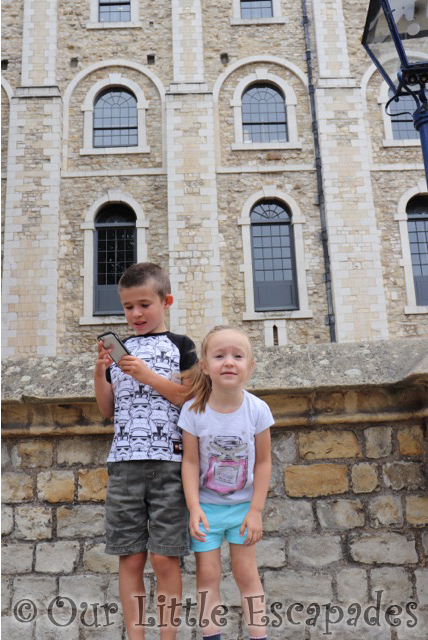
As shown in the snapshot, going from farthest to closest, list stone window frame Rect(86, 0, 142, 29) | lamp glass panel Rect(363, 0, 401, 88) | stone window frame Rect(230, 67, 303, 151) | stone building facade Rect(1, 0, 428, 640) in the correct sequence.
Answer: stone window frame Rect(86, 0, 142, 29), stone window frame Rect(230, 67, 303, 151), stone building facade Rect(1, 0, 428, 640), lamp glass panel Rect(363, 0, 401, 88)

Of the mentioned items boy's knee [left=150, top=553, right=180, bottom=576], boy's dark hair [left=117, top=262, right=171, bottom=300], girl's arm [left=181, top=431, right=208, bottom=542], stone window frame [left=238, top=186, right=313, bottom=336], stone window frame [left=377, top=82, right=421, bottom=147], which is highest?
stone window frame [left=377, top=82, right=421, bottom=147]

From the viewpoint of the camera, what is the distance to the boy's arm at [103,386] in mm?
2508

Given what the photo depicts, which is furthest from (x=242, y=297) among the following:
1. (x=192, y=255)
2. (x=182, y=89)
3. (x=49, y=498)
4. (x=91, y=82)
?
(x=49, y=498)

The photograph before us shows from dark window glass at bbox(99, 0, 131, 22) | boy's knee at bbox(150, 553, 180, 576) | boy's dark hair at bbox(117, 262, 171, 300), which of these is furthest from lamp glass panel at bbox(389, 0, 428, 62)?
dark window glass at bbox(99, 0, 131, 22)

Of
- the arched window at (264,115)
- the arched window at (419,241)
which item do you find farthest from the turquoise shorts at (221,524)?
the arched window at (264,115)

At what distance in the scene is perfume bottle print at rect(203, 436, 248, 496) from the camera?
92.6 inches

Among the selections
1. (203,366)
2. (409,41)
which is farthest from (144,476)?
(409,41)

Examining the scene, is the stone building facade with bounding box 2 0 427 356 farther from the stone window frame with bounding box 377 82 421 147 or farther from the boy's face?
the boy's face

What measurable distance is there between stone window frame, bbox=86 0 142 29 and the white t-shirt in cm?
1626

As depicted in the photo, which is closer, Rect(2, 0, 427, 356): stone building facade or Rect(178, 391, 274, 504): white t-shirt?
Rect(178, 391, 274, 504): white t-shirt

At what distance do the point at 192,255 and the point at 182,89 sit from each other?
15.3 feet

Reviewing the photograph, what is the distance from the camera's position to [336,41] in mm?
15641

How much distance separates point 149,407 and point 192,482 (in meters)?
0.38

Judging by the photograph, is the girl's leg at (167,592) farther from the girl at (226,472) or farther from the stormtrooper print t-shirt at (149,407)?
the stormtrooper print t-shirt at (149,407)
